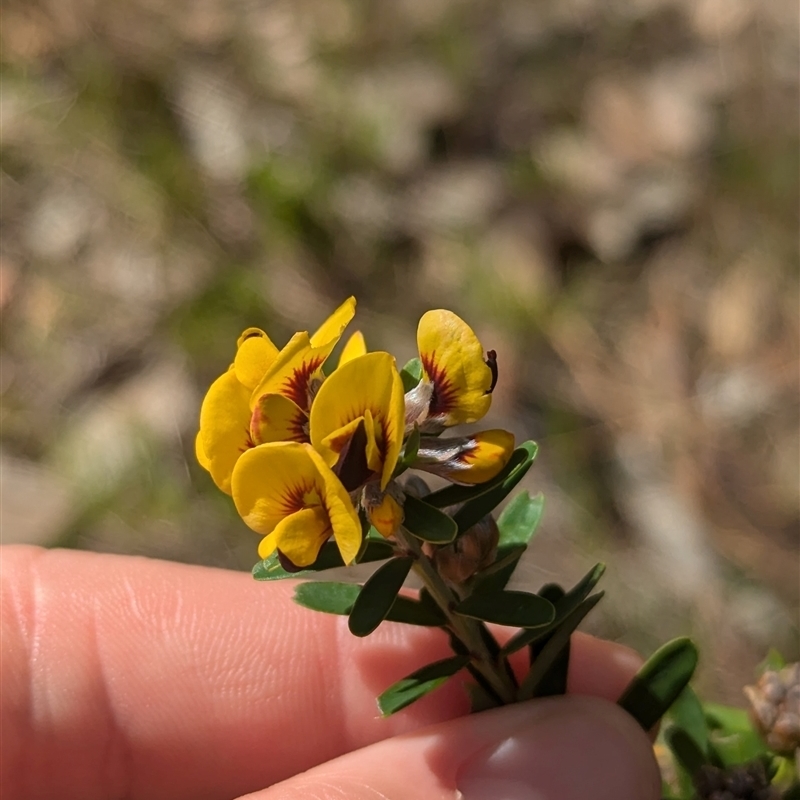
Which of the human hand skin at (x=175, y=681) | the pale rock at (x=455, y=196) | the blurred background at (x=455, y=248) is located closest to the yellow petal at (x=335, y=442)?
the human hand skin at (x=175, y=681)

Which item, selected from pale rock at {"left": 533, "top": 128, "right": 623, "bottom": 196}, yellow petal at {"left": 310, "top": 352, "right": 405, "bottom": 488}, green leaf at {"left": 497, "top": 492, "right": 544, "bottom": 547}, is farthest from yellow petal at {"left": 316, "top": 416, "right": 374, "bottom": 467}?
pale rock at {"left": 533, "top": 128, "right": 623, "bottom": 196}

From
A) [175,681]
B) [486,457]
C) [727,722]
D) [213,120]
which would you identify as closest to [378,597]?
[486,457]

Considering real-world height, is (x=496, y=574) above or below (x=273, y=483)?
below

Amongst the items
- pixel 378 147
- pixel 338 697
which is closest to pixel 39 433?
pixel 378 147

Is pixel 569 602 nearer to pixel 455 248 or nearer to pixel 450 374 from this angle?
pixel 450 374

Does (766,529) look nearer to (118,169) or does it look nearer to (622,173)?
(622,173)

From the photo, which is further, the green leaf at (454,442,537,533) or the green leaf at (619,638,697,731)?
the green leaf at (619,638,697,731)

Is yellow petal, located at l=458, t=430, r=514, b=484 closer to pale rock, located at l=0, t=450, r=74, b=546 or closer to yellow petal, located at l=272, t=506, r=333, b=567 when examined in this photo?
yellow petal, located at l=272, t=506, r=333, b=567
